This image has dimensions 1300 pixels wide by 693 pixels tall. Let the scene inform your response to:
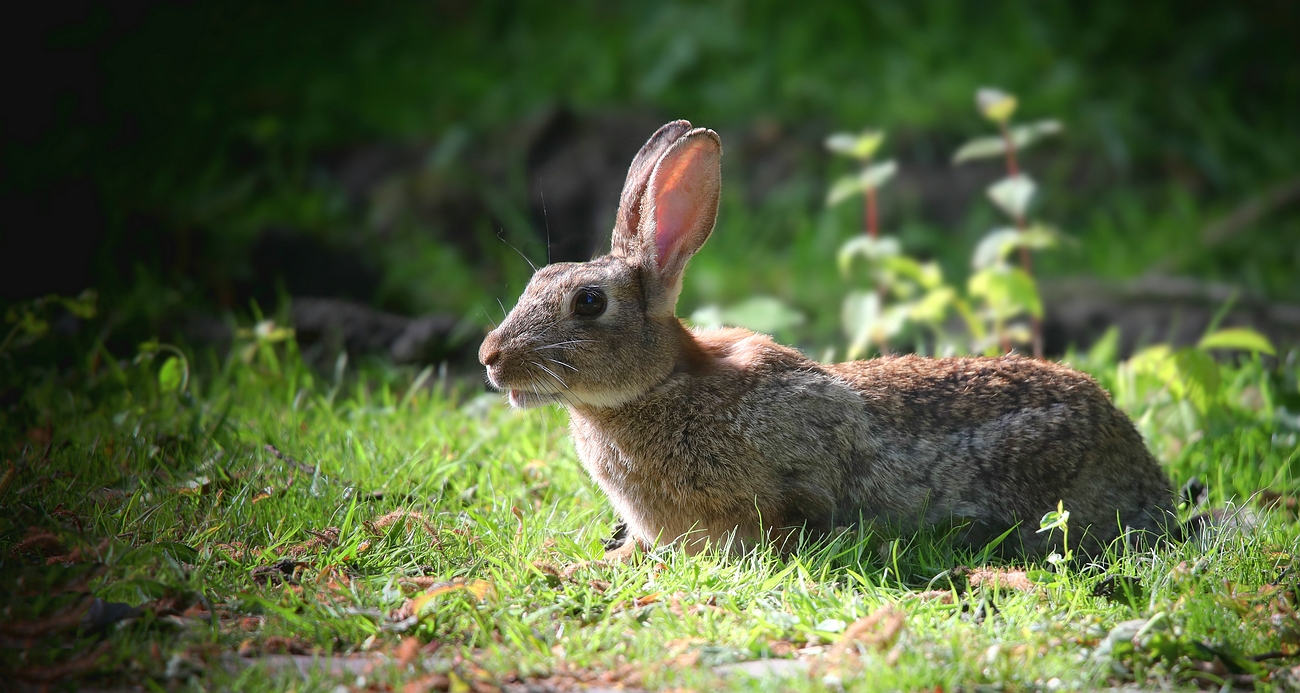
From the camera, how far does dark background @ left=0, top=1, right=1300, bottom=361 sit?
7.04 meters

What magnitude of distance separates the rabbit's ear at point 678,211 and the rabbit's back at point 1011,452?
78cm

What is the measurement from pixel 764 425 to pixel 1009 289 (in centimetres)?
209

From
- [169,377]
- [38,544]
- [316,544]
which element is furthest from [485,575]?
[169,377]

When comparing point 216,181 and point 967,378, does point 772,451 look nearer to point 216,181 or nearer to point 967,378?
point 967,378

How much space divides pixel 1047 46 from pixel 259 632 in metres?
8.48

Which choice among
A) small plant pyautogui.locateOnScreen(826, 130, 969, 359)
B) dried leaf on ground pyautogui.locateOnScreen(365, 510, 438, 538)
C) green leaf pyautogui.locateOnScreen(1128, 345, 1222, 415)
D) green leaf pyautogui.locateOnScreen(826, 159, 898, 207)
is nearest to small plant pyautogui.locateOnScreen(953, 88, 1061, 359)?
small plant pyautogui.locateOnScreen(826, 130, 969, 359)

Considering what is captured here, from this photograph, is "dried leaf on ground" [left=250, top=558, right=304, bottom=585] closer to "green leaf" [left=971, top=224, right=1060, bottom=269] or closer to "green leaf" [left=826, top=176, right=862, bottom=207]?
"green leaf" [left=826, top=176, right=862, bottom=207]

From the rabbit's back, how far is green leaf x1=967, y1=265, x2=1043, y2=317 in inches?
51.1

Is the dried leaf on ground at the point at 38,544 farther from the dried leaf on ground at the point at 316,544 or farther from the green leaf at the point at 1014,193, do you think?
the green leaf at the point at 1014,193

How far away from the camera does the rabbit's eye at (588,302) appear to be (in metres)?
4.10

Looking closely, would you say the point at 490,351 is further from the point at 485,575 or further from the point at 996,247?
the point at 996,247

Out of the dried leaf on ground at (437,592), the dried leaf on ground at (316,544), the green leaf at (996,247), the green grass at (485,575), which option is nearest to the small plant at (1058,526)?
the green grass at (485,575)

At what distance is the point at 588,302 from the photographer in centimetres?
411

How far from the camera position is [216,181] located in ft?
27.1
